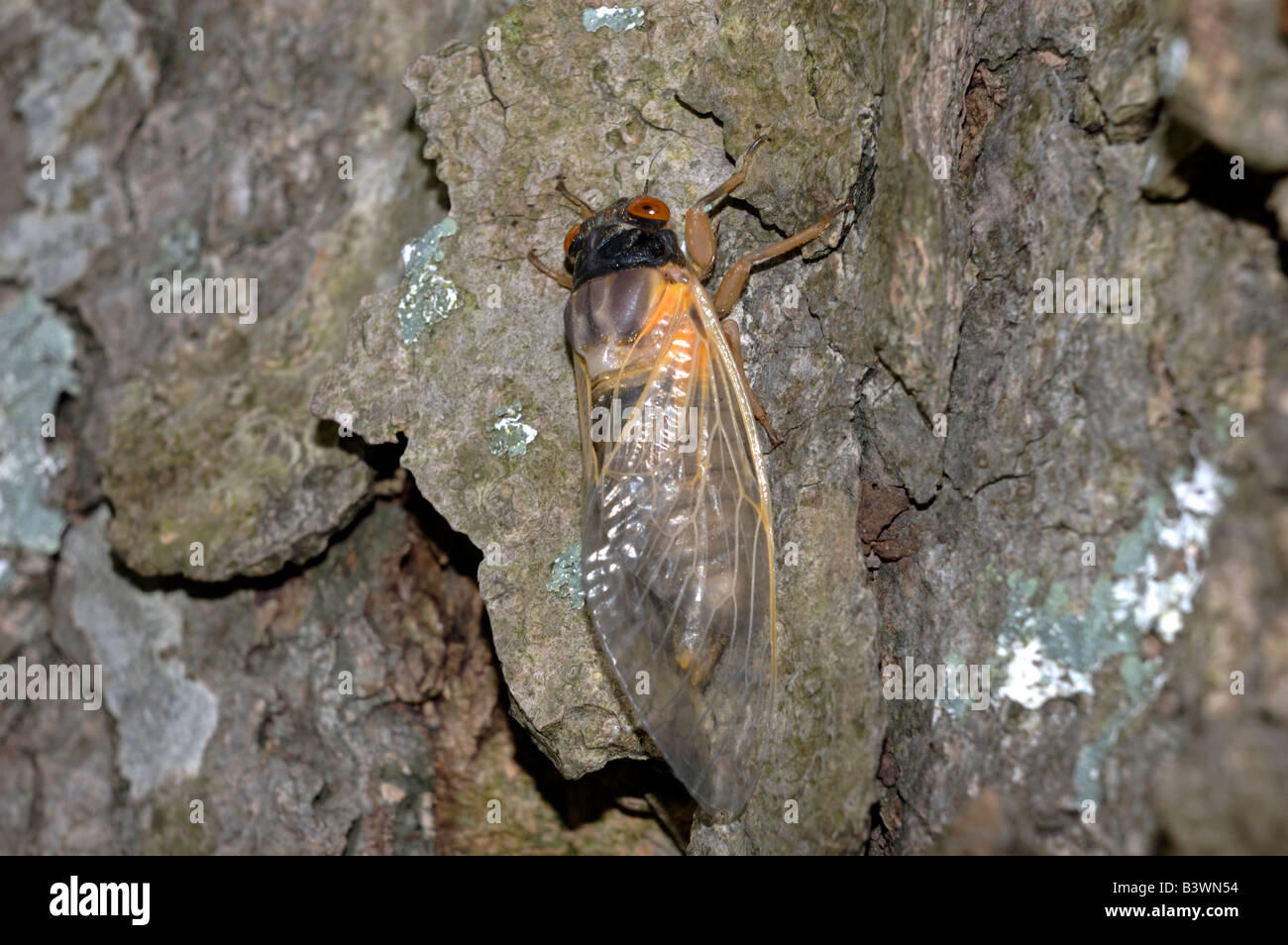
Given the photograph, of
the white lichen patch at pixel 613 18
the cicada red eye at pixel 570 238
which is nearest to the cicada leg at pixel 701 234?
the cicada red eye at pixel 570 238

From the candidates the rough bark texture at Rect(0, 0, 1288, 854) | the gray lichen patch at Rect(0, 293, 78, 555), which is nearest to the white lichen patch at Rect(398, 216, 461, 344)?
the rough bark texture at Rect(0, 0, 1288, 854)

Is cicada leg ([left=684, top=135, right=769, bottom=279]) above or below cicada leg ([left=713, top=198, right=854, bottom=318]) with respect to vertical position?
above

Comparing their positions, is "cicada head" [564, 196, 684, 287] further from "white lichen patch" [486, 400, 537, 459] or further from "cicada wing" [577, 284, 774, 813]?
"white lichen patch" [486, 400, 537, 459]

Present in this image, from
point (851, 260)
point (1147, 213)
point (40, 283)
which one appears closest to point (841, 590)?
point (851, 260)

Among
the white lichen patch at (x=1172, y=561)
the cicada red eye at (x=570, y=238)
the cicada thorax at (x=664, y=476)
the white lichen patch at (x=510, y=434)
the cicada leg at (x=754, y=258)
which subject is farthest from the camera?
the cicada red eye at (x=570, y=238)

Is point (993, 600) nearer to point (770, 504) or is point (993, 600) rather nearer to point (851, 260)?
point (770, 504)

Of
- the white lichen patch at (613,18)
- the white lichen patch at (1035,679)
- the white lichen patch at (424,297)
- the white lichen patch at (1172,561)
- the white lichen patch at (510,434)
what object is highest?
the white lichen patch at (613,18)

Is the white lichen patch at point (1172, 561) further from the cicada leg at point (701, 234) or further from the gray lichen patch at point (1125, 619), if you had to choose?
the cicada leg at point (701, 234)
